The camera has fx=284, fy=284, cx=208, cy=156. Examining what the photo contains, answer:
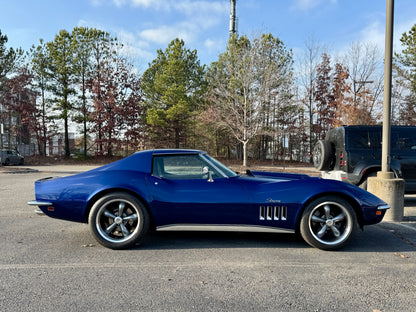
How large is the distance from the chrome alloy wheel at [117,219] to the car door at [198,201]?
0.31 meters

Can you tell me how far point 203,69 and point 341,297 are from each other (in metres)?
29.3

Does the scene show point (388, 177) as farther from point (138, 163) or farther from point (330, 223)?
point (138, 163)

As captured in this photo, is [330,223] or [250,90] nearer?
[330,223]

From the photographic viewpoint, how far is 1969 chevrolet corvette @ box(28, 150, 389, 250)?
11.8 feet

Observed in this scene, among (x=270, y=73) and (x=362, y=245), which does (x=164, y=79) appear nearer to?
(x=270, y=73)

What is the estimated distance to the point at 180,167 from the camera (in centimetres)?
406

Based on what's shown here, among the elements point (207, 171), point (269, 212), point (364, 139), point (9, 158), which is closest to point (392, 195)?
point (364, 139)

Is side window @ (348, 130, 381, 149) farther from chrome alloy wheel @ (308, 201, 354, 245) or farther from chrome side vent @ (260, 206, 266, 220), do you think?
chrome side vent @ (260, 206, 266, 220)

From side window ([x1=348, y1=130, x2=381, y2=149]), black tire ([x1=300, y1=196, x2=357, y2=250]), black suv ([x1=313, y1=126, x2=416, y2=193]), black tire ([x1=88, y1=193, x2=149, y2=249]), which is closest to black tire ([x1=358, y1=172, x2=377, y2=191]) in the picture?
black suv ([x1=313, y1=126, x2=416, y2=193])

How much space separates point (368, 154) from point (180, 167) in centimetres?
529

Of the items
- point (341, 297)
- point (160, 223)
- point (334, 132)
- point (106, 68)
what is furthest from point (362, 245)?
point (106, 68)

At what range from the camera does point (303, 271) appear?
302cm

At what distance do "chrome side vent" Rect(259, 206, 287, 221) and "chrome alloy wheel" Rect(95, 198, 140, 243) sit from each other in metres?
1.60

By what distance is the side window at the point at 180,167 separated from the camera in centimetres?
391
